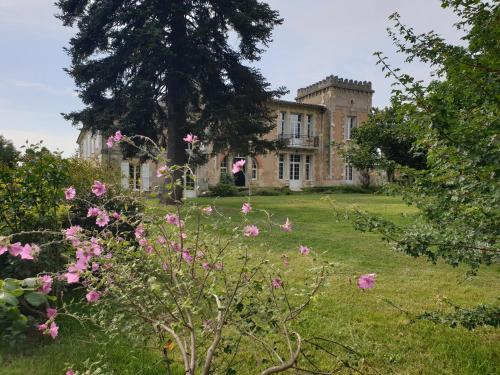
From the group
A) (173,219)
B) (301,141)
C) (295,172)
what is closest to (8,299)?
(173,219)

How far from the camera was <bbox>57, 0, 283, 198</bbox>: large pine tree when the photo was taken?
1364 centimetres

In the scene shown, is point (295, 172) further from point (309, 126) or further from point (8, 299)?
point (8, 299)

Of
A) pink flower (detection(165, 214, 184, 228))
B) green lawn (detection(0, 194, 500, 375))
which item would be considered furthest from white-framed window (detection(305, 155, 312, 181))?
pink flower (detection(165, 214, 184, 228))

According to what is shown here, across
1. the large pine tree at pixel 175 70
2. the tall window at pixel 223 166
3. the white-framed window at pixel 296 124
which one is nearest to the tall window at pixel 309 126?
the white-framed window at pixel 296 124

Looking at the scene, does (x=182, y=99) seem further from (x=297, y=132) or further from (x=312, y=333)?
(x=297, y=132)

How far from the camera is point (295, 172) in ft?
107

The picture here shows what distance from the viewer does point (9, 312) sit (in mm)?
1212

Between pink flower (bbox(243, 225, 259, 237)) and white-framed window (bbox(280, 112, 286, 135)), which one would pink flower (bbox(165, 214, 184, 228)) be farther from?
white-framed window (bbox(280, 112, 286, 135))

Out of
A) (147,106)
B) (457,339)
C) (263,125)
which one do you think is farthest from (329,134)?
(457,339)

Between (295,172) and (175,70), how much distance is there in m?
19.9

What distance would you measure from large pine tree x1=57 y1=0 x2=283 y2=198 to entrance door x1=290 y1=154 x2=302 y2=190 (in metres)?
17.0

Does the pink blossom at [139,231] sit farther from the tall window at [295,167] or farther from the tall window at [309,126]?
the tall window at [309,126]

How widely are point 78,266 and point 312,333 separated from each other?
2331 millimetres

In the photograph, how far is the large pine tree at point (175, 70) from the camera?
13.6 metres
